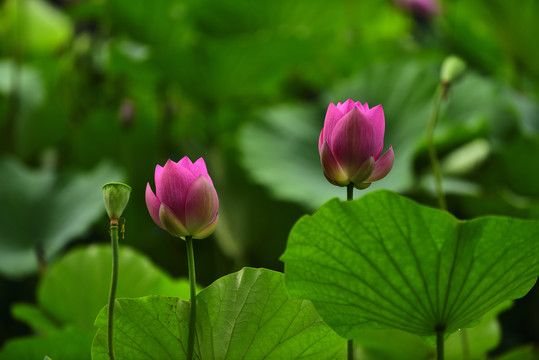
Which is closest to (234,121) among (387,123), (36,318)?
(387,123)

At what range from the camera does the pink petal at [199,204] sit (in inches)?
10.5

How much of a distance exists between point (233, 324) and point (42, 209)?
53 cm

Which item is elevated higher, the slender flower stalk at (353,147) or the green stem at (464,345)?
the slender flower stalk at (353,147)

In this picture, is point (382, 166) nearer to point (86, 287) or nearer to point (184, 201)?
point (184, 201)

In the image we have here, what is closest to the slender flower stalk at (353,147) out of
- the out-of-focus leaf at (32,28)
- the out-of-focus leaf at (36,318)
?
the out-of-focus leaf at (36,318)

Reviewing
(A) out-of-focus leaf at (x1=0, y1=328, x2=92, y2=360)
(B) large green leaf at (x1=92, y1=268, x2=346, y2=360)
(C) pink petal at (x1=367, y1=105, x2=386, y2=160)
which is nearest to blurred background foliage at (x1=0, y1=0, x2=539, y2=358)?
(A) out-of-focus leaf at (x1=0, y1=328, x2=92, y2=360)

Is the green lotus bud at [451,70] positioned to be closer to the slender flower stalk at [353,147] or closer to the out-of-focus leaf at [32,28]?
the slender flower stalk at [353,147]

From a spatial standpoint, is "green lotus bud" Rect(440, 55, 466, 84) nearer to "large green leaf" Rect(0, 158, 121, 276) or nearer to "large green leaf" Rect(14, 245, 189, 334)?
"large green leaf" Rect(14, 245, 189, 334)

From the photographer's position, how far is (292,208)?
2.60 ft

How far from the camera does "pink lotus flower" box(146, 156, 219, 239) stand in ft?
0.87

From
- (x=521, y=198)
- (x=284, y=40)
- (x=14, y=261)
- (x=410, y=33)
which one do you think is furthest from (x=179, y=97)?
(x=410, y=33)

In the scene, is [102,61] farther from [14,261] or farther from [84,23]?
[14,261]

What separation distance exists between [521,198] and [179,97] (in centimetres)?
59

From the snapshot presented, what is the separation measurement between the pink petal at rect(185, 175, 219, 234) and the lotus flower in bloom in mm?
60
